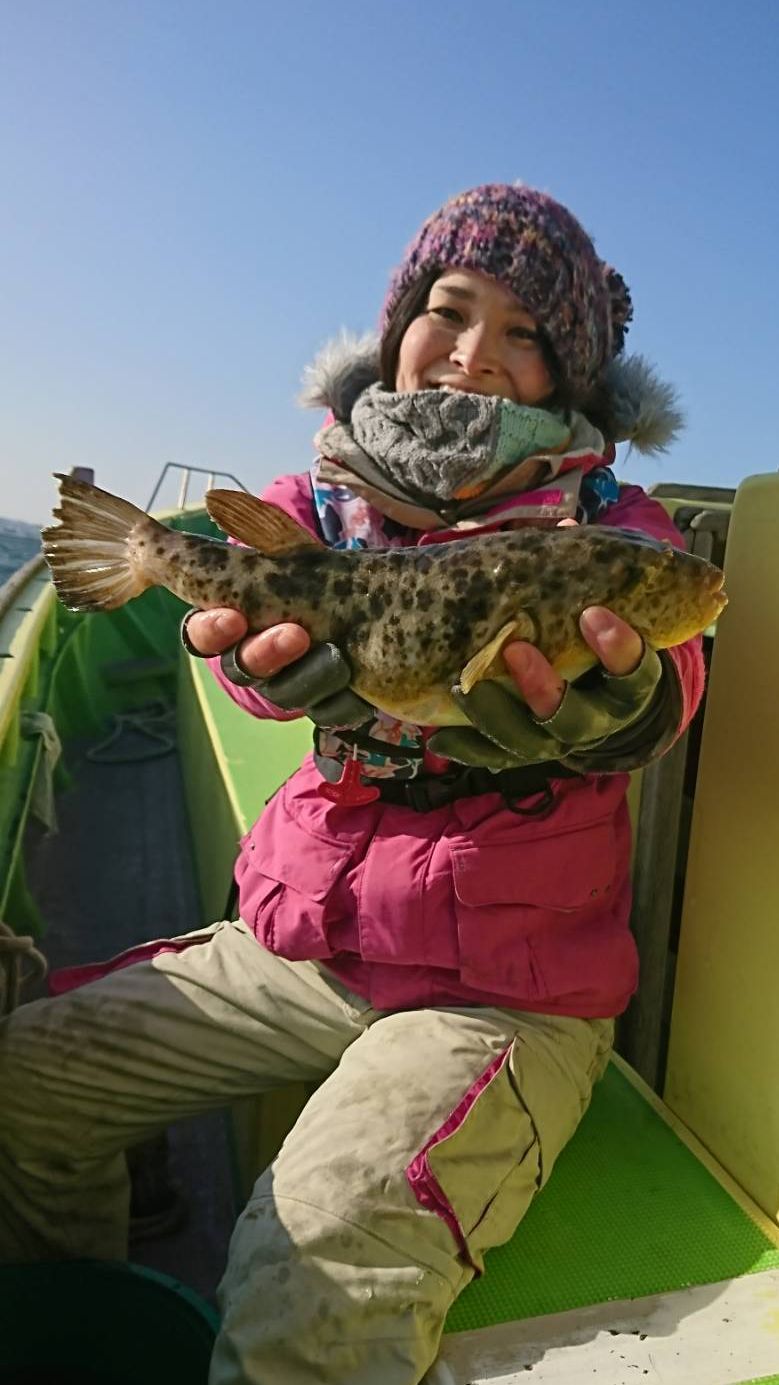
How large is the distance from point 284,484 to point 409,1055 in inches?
66.6

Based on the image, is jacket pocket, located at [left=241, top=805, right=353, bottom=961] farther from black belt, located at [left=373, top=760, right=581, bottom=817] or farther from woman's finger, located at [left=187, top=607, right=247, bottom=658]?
→ woman's finger, located at [left=187, top=607, right=247, bottom=658]

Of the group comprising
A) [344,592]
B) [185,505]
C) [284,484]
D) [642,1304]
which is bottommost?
[642,1304]

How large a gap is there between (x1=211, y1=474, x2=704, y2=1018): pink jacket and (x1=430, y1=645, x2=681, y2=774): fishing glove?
0.10 metres

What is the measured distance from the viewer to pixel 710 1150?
2.67 meters

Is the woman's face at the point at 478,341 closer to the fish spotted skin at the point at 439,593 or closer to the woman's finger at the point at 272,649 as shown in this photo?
the fish spotted skin at the point at 439,593

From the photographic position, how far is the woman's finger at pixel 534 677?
75.9 inches

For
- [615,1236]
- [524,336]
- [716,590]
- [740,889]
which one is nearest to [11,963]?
[615,1236]

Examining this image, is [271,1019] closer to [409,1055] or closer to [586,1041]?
[409,1055]

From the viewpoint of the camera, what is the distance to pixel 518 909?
7.98 ft

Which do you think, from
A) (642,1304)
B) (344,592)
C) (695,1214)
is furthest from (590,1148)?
(344,592)

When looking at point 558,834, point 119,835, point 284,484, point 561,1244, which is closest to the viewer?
point 561,1244

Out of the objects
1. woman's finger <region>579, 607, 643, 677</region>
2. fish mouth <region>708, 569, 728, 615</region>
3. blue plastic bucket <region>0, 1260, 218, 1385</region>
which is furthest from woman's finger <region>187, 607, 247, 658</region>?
blue plastic bucket <region>0, 1260, 218, 1385</region>

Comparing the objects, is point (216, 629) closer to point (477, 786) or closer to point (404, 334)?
point (477, 786)

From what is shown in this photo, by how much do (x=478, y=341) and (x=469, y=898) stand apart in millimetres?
1538
